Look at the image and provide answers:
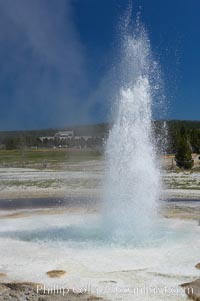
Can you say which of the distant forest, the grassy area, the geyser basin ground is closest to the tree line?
the distant forest

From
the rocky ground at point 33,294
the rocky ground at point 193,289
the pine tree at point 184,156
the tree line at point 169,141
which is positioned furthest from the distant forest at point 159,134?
the rocky ground at point 33,294

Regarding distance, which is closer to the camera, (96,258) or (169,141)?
(96,258)

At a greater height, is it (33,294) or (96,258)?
(96,258)

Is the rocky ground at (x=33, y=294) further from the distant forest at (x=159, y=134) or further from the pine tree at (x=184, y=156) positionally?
the pine tree at (x=184, y=156)

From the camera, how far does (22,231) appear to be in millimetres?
15336

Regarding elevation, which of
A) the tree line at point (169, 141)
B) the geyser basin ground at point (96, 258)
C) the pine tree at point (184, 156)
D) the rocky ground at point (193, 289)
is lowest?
the rocky ground at point (193, 289)

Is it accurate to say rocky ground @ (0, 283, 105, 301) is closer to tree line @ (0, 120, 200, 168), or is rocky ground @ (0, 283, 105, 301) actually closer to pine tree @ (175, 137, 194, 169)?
tree line @ (0, 120, 200, 168)

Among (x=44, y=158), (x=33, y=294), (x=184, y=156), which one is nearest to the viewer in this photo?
(x=33, y=294)

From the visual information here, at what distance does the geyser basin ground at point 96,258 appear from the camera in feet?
32.2

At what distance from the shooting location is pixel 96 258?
11680 millimetres

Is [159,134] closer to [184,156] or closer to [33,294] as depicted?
[33,294]

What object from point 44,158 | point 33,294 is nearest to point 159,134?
point 33,294

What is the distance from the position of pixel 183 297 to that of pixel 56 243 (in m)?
5.45

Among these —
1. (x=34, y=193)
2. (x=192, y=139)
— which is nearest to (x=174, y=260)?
(x=34, y=193)
